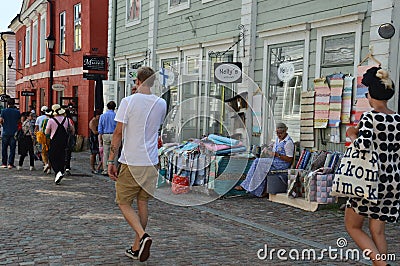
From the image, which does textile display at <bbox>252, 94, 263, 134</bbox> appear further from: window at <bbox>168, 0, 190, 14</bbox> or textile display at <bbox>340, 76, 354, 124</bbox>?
window at <bbox>168, 0, 190, 14</bbox>

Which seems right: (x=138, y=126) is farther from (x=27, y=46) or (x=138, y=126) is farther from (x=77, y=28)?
(x=27, y=46)

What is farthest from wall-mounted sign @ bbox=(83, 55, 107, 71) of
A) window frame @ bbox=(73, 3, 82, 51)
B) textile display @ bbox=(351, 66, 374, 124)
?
textile display @ bbox=(351, 66, 374, 124)

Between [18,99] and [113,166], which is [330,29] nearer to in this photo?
[113,166]

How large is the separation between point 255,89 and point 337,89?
2.53 meters

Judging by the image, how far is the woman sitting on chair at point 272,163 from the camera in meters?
Result: 9.54

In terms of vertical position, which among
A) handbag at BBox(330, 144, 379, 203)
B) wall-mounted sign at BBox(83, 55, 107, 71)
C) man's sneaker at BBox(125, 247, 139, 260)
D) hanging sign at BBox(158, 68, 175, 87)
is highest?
wall-mounted sign at BBox(83, 55, 107, 71)

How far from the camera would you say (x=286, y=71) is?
1070 centimetres

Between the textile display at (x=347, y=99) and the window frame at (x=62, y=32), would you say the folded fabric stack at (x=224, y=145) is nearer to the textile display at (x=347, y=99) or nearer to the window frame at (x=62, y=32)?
the textile display at (x=347, y=99)

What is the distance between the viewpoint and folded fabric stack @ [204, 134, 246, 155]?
31.7 ft

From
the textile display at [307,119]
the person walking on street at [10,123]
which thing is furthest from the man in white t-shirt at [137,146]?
the person walking on street at [10,123]

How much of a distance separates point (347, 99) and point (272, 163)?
1.66 meters

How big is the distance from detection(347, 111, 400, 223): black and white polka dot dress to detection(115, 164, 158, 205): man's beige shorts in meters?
2.03

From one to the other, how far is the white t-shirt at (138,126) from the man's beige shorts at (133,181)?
6 cm

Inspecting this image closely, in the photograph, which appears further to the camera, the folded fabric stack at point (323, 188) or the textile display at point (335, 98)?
the textile display at point (335, 98)
